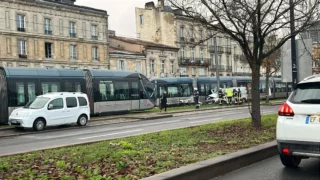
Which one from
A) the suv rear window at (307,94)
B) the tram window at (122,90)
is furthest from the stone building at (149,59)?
the suv rear window at (307,94)

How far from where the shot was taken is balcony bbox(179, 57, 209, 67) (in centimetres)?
6525

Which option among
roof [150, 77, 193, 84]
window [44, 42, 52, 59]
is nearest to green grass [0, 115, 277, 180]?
roof [150, 77, 193, 84]

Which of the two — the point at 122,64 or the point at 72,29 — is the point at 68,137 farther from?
the point at 122,64

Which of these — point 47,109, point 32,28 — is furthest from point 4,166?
point 32,28

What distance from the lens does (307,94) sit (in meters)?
6.70

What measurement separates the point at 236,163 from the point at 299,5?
6.94 meters

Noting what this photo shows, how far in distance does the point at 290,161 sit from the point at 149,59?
5140cm

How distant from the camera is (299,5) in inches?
477

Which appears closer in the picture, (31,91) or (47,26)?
(31,91)

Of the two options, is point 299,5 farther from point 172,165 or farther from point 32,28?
point 32,28

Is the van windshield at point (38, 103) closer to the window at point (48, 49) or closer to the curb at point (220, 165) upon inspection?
the curb at point (220, 165)

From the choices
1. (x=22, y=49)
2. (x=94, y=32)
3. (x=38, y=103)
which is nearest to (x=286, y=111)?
(x=38, y=103)

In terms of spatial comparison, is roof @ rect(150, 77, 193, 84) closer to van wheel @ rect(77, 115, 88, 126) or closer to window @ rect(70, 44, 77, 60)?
window @ rect(70, 44, 77, 60)

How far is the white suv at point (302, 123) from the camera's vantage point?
638cm
